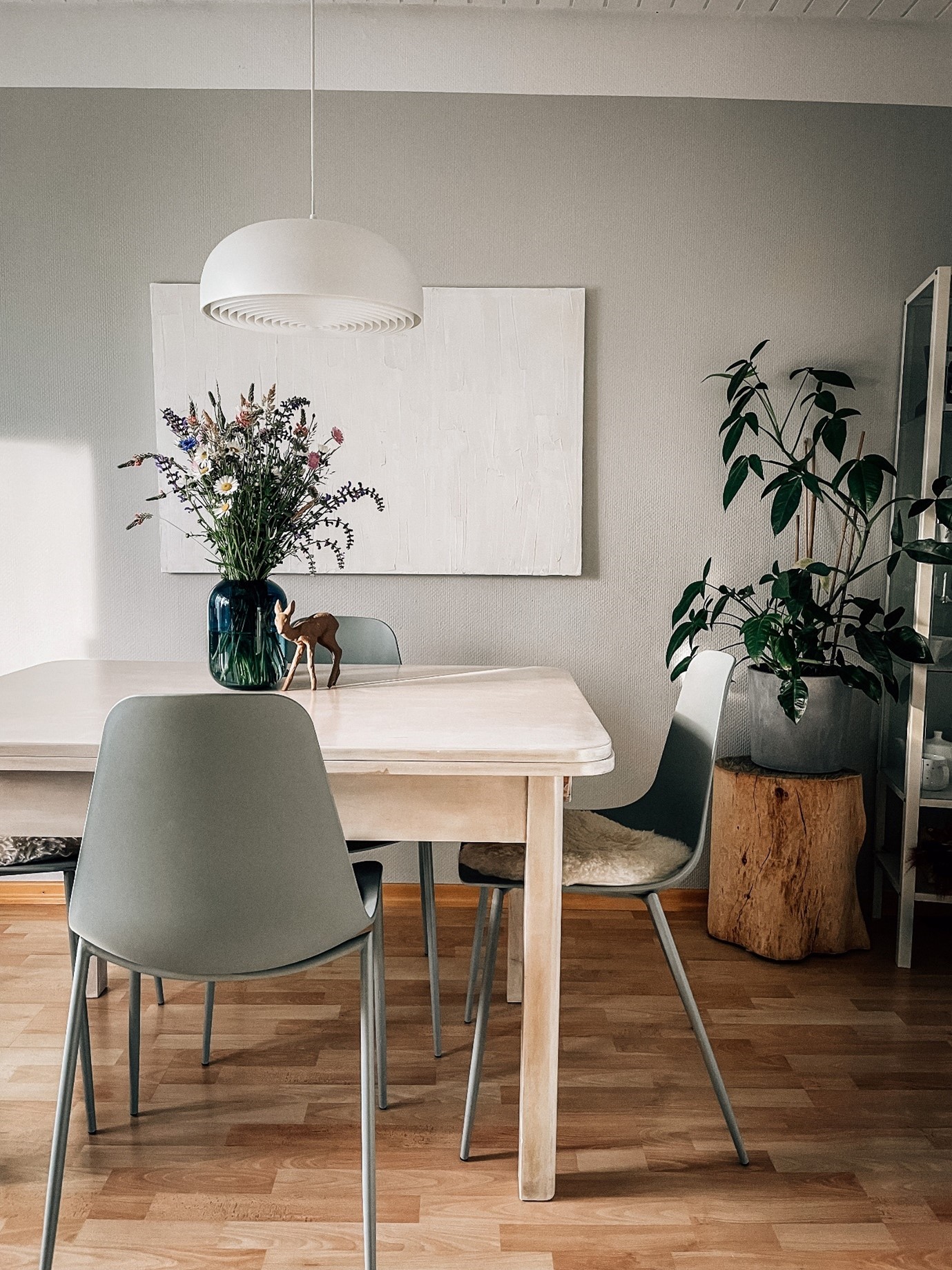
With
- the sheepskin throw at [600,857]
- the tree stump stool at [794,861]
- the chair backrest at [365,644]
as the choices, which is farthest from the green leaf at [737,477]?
the sheepskin throw at [600,857]

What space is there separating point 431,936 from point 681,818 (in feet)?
2.12

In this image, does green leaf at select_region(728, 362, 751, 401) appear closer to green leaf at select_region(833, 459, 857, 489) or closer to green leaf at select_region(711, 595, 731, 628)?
green leaf at select_region(833, 459, 857, 489)

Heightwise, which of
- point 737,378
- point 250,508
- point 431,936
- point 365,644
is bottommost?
point 431,936

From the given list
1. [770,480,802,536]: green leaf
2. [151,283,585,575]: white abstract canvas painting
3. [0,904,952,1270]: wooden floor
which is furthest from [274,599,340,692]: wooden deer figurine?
[770,480,802,536]: green leaf

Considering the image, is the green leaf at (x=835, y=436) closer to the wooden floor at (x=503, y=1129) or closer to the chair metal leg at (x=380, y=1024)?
the wooden floor at (x=503, y=1129)

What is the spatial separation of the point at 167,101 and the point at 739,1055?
122 inches

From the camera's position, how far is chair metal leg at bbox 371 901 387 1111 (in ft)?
6.55

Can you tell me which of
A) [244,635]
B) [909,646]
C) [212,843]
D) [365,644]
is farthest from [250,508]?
[909,646]

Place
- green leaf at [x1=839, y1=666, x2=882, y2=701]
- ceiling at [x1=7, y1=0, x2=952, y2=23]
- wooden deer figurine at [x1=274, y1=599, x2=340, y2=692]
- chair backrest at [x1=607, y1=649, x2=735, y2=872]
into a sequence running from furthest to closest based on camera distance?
ceiling at [x1=7, y1=0, x2=952, y2=23], green leaf at [x1=839, y1=666, x2=882, y2=701], wooden deer figurine at [x1=274, y1=599, x2=340, y2=692], chair backrest at [x1=607, y1=649, x2=735, y2=872]

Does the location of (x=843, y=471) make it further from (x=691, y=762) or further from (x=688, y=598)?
(x=691, y=762)

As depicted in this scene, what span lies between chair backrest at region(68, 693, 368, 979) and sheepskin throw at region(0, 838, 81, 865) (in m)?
0.51

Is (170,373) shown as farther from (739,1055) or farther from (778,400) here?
(739,1055)

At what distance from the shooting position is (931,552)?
8.50ft

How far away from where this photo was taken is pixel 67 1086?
147cm
